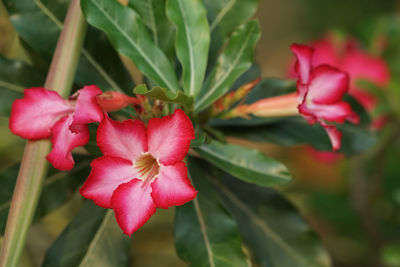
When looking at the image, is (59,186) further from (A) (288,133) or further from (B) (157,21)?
(A) (288,133)

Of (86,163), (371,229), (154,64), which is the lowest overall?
(371,229)

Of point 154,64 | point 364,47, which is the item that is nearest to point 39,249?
point 154,64

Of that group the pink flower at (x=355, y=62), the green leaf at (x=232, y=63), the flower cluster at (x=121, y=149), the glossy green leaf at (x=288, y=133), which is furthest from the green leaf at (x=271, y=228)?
the pink flower at (x=355, y=62)

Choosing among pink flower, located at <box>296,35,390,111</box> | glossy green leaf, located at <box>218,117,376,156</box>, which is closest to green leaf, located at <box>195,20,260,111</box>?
glossy green leaf, located at <box>218,117,376,156</box>

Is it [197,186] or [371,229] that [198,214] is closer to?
[197,186]

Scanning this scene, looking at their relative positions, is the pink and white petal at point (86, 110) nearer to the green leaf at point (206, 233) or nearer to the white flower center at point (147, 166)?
the white flower center at point (147, 166)

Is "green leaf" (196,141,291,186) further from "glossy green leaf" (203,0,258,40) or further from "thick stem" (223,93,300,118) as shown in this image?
"glossy green leaf" (203,0,258,40)

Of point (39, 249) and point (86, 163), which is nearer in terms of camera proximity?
point (86, 163)
